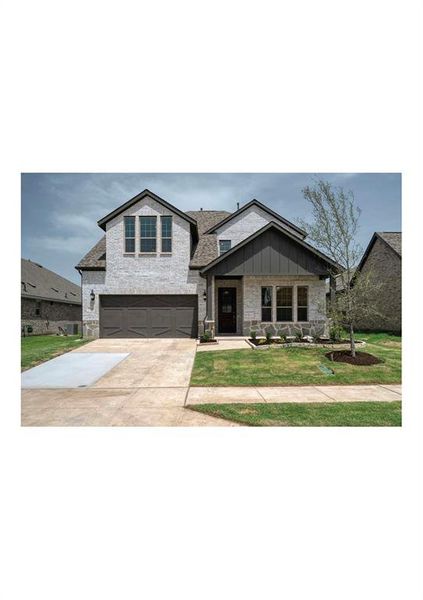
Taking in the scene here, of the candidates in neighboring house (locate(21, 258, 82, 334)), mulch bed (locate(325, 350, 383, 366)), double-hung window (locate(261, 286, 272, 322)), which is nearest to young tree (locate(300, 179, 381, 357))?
mulch bed (locate(325, 350, 383, 366))

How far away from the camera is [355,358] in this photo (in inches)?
352

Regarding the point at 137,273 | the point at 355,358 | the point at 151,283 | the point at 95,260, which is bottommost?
the point at 355,358

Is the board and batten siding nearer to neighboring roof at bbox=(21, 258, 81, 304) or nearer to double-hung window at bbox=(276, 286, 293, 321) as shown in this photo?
double-hung window at bbox=(276, 286, 293, 321)

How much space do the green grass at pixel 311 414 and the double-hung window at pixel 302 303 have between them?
842 centimetres

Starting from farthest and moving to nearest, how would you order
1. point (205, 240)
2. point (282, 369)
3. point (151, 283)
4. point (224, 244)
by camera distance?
point (205, 240) < point (224, 244) < point (151, 283) < point (282, 369)

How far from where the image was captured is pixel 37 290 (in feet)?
74.9

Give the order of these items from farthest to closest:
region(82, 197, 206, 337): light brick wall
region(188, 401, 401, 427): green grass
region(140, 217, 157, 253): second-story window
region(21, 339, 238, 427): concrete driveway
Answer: region(140, 217, 157, 253): second-story window < region(82, 197, 206, 337): light brick wall < region(21, 339, 238, 427): concrete driveway < region(188, 401, 401, 427): green grass

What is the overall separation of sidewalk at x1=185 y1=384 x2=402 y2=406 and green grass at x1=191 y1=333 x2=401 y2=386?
0.32 m

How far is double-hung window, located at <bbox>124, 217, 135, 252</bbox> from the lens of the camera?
15.1 m

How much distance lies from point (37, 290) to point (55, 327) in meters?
3.35

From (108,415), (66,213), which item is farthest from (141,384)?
(66,213)

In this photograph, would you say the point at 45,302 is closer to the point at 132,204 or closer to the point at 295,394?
the point at 132,204

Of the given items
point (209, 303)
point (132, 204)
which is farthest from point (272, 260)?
point (132, 204)

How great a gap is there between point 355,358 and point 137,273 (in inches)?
422
